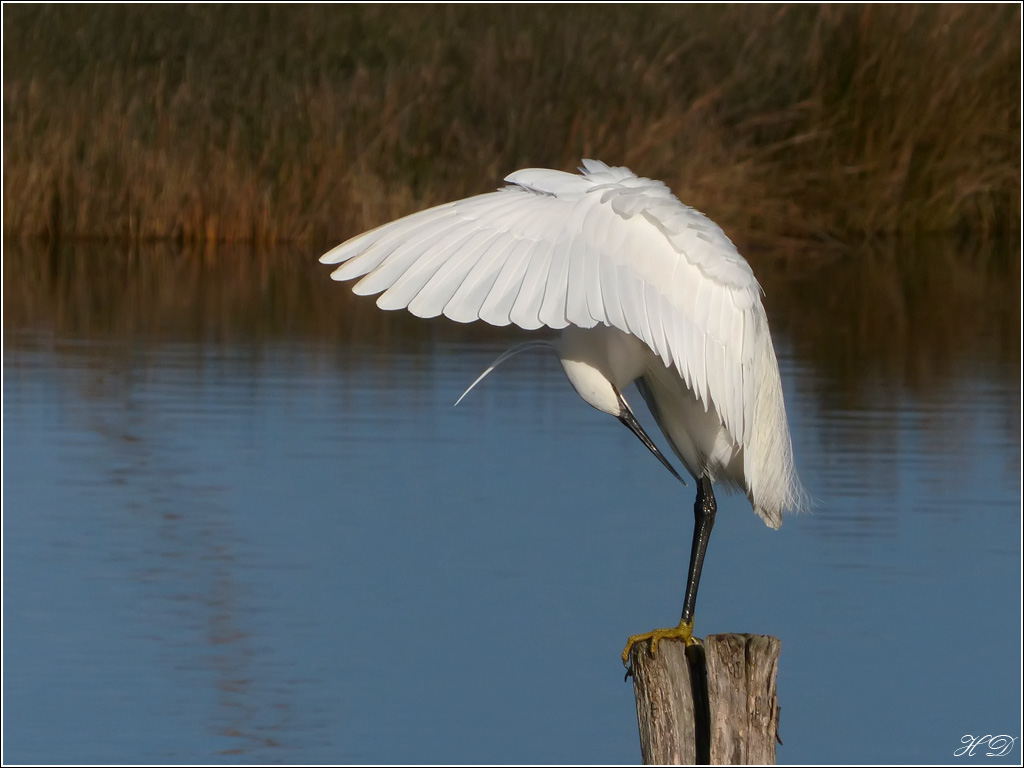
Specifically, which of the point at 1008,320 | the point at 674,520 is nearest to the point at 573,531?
the point at 674,520

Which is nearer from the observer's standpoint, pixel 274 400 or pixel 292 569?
pixel 292 569

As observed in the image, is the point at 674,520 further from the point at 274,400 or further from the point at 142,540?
the point at 274,400

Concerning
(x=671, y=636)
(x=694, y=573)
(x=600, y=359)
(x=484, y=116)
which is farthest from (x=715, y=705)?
(x=484, y=116)

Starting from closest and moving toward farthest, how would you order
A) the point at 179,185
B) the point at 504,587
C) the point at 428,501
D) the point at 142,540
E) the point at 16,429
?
the point at 504,587, the point at 142,540, the point at 428,501, the point at 16,429, the point at 179,185

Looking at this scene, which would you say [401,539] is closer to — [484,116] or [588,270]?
[588,270]

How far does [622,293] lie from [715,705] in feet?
2.52

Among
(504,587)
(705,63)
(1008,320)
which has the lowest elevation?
(504,587)

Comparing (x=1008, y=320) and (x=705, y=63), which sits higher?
(x=705, y=63)

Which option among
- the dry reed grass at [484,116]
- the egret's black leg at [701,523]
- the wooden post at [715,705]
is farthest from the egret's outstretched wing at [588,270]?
the dry reed grass at [484,116]

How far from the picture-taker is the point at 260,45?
16812 mm

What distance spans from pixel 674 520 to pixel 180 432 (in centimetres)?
249

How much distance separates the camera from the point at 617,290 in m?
3.56

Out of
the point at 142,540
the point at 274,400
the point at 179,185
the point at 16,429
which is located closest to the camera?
the point at 142,540

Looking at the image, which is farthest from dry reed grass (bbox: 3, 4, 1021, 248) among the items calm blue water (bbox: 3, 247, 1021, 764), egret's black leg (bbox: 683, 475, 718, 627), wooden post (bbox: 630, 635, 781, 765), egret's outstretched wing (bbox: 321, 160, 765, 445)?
wooden post (bbox: 630, 635, 781, 765)
